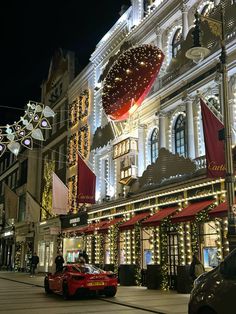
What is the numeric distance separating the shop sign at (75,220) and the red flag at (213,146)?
1735cm

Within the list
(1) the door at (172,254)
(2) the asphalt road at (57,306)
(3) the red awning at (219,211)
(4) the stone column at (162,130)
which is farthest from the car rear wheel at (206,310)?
(4) the stone column at (162,130)

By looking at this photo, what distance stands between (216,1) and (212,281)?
56.6 ft

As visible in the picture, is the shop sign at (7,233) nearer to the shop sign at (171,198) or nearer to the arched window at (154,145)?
the arched window at (154,145)

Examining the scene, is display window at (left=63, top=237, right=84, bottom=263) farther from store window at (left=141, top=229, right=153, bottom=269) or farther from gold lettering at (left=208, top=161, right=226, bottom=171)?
gold lettering at (left=208, top=161, right=226, bottom=171)

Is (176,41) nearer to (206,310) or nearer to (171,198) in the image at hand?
(171,198)

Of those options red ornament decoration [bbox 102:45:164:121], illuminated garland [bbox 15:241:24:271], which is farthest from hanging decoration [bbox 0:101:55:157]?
illuminated garland [bbox 15:241:24:271]

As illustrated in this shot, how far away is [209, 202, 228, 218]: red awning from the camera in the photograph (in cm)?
1742

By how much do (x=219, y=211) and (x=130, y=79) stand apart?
11095 millimetres

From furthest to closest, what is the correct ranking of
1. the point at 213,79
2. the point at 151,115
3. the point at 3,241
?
1. the point at 3,241
2. the point at 151,115
3. the point at 213,79

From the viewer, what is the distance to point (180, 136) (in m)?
23.6

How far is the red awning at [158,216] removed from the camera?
69.2 feet

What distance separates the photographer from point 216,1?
21359mm

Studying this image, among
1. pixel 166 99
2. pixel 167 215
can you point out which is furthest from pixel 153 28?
pixel 167 215

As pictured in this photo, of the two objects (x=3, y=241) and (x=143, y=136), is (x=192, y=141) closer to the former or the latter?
(x=143, y=136)
